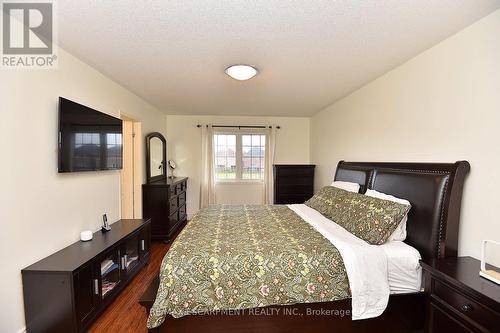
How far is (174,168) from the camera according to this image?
502 cm

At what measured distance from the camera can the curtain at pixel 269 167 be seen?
501cm

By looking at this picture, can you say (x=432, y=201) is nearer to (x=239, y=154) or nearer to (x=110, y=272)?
(x=110, y=272)

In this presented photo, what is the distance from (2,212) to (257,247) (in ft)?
5.58

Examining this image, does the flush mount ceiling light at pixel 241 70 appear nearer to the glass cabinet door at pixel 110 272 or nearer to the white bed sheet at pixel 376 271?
the white bed sheet at pixel 376 271

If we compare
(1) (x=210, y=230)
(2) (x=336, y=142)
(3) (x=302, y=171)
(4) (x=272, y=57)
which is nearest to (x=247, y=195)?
(3) (x=302, y=171)

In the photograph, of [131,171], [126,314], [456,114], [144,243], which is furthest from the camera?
[131,171]

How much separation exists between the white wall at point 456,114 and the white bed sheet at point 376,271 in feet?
1.38

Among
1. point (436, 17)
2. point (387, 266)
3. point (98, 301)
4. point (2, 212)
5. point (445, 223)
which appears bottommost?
point (98, 301)

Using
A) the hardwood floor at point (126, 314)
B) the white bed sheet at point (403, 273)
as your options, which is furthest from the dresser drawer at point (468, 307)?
the hardwood floor at point (126, 314)

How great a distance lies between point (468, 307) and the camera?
4.23 feet

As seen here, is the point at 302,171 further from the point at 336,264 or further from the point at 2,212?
the point at 2,212

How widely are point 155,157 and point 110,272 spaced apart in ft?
7.51

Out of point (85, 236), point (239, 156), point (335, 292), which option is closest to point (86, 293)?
point (85, 236)

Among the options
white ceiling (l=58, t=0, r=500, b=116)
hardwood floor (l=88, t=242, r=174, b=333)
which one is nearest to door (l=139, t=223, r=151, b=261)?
hardwood floor (l=88, t=242, r=174, b=333)
